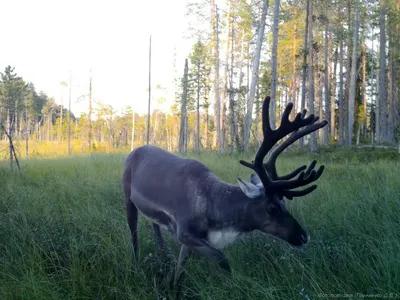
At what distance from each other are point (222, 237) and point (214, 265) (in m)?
0.26

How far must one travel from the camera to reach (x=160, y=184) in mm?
4082

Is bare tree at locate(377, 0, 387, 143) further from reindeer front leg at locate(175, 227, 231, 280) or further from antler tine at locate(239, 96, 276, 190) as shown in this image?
reindeer front leg at locate(175, 227, 231, 280)

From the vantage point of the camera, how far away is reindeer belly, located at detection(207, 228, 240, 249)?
10.9 ft

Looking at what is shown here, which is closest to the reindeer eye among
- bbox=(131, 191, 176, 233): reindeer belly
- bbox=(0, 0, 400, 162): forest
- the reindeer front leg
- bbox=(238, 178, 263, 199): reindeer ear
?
bbox=(238, 178, 263, 199): reindeer ear

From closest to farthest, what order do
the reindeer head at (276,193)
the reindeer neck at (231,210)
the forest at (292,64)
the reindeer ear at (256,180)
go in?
1. the reindeer head at (276,193)
2. the reindeer neck at (231,210)
3. the reindeer ear at (256,180)
4. the forest at (292,64)

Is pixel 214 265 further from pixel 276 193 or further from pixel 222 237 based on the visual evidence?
pixel 276 193

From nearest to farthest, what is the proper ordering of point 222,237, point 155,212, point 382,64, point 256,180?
point 222,237, point 256,180, point 155,212, point 382,64

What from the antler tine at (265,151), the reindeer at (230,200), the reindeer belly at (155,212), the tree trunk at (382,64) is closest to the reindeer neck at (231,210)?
the reindeer at (230,200)

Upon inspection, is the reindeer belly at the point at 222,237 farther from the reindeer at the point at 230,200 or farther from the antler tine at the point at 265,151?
the antler tine at the point at 265,151

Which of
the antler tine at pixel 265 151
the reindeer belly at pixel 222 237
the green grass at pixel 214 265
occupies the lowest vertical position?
the green grass at pixel 214 265

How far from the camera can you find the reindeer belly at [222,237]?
3.33 m

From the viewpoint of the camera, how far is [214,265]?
336 cm

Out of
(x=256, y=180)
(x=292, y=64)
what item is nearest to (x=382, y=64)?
(x=292, y=64)

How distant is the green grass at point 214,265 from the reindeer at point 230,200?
268 mm
